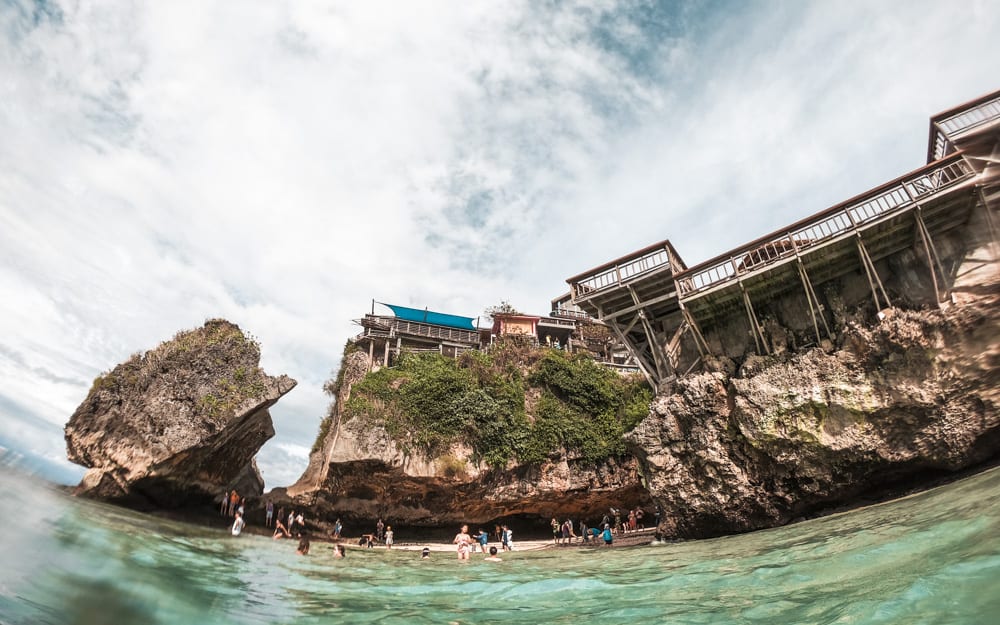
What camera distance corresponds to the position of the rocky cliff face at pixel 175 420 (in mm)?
20875

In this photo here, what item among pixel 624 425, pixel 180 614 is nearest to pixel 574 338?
pixel 624 425

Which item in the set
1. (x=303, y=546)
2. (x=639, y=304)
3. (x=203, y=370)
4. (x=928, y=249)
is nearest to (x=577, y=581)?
(x=303, y=546)

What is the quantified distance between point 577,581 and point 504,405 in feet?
47.9

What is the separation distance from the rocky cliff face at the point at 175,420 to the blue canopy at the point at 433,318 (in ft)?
34.1

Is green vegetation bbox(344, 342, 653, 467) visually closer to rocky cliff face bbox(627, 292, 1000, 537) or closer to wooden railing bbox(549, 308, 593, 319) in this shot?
rocky cliff face bbox(627, 292, 1000, 537)

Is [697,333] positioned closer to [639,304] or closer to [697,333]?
[697,333]

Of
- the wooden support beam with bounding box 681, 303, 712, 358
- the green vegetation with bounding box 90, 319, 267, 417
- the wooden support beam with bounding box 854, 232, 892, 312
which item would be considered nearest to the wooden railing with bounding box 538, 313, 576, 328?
the wooden support beam with bounding box 681, 303, 712, 358

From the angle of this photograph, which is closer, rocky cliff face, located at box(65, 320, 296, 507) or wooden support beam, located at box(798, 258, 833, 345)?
wooden support beam, located at box(798, 258, 833, 345)

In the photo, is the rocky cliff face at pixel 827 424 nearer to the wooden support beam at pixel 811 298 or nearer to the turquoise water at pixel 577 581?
the wooden support beam at pixel 811 298

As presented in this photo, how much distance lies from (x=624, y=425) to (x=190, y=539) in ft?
60.9

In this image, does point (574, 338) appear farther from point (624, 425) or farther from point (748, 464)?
point (748, 464)

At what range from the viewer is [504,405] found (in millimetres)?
24297

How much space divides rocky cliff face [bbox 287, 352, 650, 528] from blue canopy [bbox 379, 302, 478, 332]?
11.8 meters

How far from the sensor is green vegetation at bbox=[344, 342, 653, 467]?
23188 mm
